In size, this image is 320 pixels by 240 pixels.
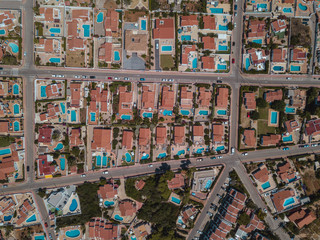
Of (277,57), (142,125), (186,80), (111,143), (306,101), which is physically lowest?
(111,143)

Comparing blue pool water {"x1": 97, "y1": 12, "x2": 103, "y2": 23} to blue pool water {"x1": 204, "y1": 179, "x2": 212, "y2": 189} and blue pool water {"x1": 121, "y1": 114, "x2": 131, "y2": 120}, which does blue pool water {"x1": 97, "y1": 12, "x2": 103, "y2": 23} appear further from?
blue pool water {"x1": 204, "y1": 179, "x2": 212, "y2": 189}

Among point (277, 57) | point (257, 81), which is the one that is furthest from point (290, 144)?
point (277, 57)

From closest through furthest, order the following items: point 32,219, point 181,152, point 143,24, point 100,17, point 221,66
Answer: point 100,17 → point 143,24 → point 32,219 → point 221,66 → point 181,152

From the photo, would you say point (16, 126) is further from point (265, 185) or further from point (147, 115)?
point (265, 185)

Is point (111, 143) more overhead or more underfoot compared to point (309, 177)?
more overhead

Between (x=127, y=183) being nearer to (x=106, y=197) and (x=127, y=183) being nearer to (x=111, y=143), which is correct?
(x=106, y=197)

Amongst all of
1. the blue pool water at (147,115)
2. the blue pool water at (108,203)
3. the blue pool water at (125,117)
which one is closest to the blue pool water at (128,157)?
the blue pool water at (125,117)

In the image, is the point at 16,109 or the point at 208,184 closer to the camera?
the point at 16,109

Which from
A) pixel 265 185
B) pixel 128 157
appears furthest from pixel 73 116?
pixel 265 185

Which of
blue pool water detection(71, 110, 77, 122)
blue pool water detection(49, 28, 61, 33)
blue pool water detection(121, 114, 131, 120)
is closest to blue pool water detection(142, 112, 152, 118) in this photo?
blue pool water detection(121, 114, 131, 120)
